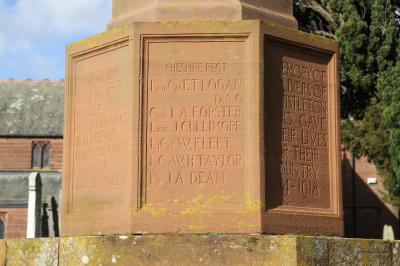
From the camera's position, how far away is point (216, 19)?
21.0ft

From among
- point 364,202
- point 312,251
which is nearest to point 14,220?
point 364,202

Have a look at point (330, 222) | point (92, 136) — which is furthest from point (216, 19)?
point (330, 222)

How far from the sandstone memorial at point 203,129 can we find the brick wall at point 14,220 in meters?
34.3

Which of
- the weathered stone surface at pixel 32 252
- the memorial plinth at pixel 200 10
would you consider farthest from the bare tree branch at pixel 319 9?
the weathered stone surface at pixel 32 252

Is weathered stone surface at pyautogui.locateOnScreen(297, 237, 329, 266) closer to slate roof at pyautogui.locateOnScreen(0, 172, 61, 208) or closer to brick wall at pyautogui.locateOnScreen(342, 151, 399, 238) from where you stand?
slate roof at pyautogui.locateOnScreen(0, 172, 61, 208)

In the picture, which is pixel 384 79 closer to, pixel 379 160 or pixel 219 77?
pixel 379 160

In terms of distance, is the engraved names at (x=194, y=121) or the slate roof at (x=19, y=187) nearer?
the engraved names at (x=194, y=121)

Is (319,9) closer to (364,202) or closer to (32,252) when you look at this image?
(32,252)

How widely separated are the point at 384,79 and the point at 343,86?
1916 mm

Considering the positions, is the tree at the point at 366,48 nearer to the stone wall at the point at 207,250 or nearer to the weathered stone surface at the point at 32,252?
the stone wall at the point at 207,250

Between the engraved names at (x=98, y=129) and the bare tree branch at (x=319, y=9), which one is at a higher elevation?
the bare tree branch at (x=319, y=9)

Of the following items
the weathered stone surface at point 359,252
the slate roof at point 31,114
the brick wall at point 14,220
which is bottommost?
the brick wall at point 14,220

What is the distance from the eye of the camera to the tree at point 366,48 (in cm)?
1955

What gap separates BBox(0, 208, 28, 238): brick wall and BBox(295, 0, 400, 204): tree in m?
22.2
